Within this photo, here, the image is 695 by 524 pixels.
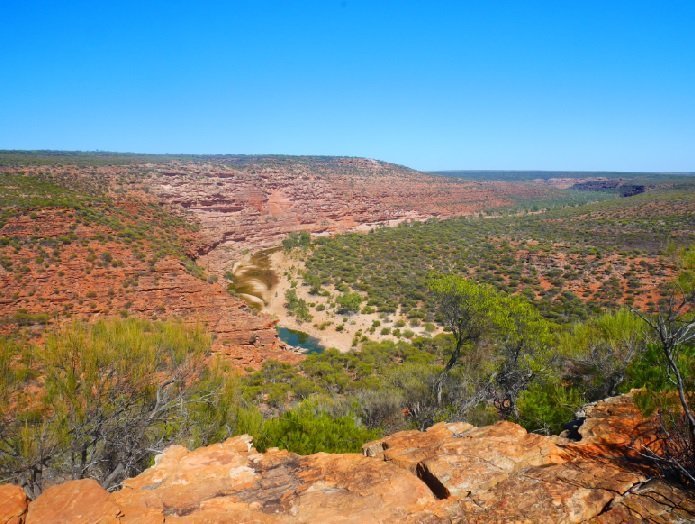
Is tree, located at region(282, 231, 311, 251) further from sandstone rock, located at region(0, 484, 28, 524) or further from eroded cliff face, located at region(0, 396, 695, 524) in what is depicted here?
sandstone rock, located at region(0, 484, 28, 524)

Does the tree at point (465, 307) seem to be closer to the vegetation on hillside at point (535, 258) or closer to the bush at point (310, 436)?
the bush at point (310, 436)

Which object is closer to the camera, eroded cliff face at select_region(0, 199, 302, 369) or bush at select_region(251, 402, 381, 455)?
bush at select_region(251, 402, 381, 455)

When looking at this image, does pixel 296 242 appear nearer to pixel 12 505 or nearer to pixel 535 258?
pixel 535 258

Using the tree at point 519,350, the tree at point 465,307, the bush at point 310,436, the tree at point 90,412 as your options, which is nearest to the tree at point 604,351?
the tree at point 519,350

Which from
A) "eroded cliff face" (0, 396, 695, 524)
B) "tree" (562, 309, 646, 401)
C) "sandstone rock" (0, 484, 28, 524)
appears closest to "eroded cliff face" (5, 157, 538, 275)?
"tree" (562, 309, 646, 401)

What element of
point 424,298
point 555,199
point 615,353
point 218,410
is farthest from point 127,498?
point 555,199

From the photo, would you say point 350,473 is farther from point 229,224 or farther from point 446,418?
point 229,224
